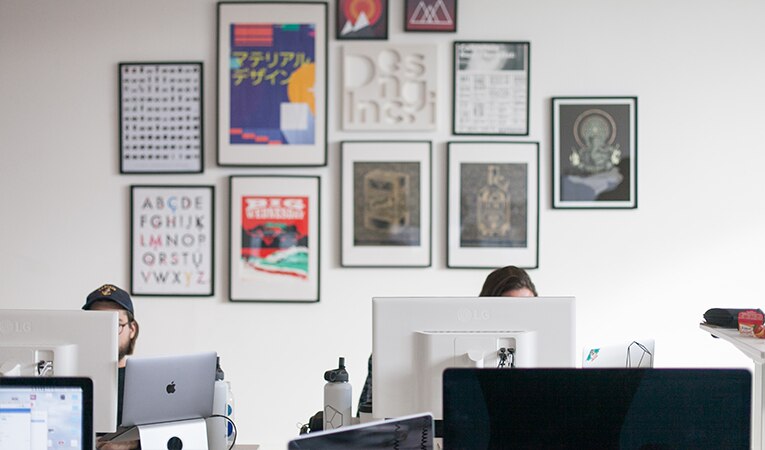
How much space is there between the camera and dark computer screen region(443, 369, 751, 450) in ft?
3.95

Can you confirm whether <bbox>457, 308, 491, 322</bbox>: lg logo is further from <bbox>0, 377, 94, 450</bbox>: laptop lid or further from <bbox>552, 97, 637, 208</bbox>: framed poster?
<bbox>552, 97, 637, 208</bbox>: framed poster

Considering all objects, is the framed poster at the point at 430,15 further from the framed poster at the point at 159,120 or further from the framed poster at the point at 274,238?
the framed poster at the point at 159,120

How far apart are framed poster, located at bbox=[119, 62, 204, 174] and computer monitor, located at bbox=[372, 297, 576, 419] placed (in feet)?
6.07

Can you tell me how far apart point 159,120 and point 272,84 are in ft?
1.77

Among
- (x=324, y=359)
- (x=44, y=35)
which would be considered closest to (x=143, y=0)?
(x=44, y=35)

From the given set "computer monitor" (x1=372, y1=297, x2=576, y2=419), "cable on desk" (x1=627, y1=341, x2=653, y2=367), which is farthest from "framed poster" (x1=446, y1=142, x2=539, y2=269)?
"computer monitor" (x1=372, y1=297, x2=576, y2=419)

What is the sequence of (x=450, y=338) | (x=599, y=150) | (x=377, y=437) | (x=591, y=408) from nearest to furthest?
(x=591, y=408)
(x=377, y=437)
(x=450, y=338)
(x=599, y=150)

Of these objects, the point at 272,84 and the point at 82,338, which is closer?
the point at 82,338

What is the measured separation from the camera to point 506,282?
2.72 metres

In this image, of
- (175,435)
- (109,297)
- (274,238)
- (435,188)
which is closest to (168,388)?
(175,435)

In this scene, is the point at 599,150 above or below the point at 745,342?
above

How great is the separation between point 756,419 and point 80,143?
2.91 meters

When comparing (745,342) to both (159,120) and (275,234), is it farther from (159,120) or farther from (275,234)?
(159,120)

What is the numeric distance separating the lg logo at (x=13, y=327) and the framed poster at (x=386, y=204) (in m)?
1.66
